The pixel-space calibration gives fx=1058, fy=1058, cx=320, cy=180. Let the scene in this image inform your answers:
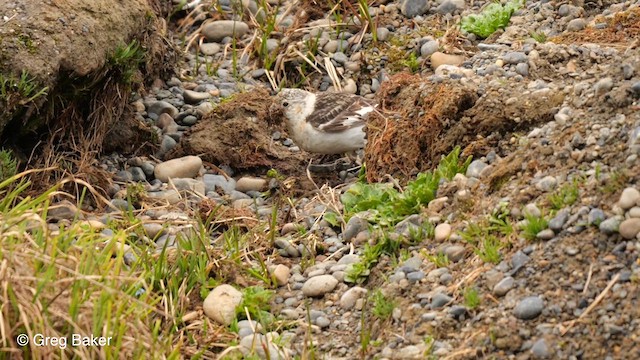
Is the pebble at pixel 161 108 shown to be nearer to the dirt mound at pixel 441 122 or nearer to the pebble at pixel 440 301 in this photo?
the dirt mound at pixel 441 122

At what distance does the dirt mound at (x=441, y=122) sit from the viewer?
23.4 feet

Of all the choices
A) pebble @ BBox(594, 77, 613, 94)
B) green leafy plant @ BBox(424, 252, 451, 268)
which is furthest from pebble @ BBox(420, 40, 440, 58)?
green leafy plant @ BBox(424, 252, 451, 268)

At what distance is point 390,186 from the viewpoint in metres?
7.57

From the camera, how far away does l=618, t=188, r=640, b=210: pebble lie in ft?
18.1

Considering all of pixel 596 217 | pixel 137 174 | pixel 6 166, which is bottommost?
pixel 137 174

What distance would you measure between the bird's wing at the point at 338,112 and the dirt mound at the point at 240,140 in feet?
1.45

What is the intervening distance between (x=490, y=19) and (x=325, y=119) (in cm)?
Result: 185

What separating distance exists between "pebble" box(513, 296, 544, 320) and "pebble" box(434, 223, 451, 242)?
109 centimetres

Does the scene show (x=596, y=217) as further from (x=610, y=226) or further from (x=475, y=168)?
(x=475, y=168)

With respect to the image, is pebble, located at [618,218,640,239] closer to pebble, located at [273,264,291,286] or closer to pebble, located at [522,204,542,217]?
pebble, located at [522,204,542,217]

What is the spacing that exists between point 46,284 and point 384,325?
6.15 ft

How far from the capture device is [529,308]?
211 inches

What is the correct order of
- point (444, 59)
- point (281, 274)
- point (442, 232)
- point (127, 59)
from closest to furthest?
point (442, 232) < point (281, 274) < point (127, 59) < point (444, 59)

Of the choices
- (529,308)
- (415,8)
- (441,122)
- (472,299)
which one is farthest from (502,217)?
(415,8)
